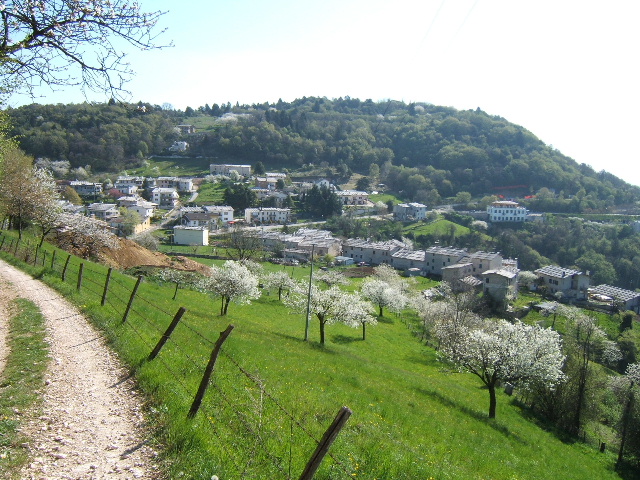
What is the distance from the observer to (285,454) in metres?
6.57

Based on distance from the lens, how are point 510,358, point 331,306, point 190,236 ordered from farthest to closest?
point 190,236 → point 331,306 → point 510,358

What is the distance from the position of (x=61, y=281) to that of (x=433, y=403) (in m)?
17.0

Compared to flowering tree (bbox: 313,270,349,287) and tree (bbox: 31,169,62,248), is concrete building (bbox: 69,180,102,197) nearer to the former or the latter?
flowering tree (bbox: 313,270,349,287)

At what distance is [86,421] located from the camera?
22.4 ft

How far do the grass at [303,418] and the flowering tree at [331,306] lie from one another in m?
9.23

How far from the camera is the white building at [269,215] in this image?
4235 inches

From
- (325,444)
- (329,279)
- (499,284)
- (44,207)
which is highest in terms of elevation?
(325,444)

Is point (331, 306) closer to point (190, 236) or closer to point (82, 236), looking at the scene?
point (82, 236)

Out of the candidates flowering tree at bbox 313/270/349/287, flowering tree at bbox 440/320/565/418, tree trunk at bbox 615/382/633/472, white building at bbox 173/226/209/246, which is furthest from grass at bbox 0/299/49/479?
white building at bbox 173/226/209/246

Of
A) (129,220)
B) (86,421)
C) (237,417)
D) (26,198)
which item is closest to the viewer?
(86,421)

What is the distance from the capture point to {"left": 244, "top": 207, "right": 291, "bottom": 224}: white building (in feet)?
→ 353

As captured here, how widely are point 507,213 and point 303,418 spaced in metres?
125

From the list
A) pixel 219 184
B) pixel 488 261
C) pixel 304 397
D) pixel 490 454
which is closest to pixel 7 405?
pixel 304 397

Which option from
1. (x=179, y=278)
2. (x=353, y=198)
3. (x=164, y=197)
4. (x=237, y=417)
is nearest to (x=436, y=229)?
(x=353, y=198)
